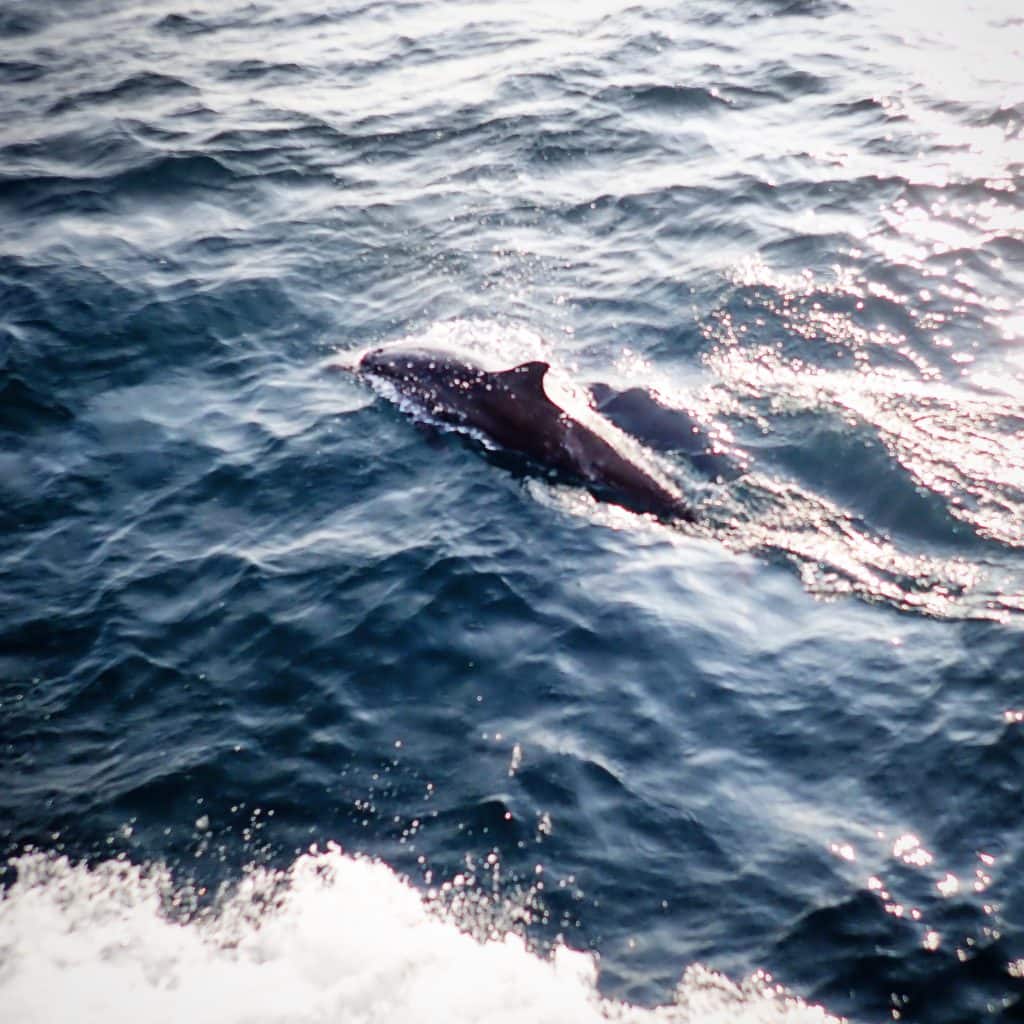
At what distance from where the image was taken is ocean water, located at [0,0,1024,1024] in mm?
5637

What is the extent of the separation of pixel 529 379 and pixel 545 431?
1.61ft

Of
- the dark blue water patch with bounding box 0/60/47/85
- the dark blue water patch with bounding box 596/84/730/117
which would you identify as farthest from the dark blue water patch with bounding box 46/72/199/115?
the dark blue water patch with bounding box 596/84/730/117

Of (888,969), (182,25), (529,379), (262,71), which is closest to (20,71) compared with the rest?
(182,25)

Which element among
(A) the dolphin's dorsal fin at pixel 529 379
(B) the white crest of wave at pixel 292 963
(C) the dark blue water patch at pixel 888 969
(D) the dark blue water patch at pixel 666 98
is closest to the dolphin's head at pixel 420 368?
(A) the dolphin's dorsal fin at pixel 529 379

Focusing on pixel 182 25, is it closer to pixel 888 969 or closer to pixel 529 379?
pixel 529 379

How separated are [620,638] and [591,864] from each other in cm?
196

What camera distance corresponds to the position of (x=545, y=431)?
8.87m

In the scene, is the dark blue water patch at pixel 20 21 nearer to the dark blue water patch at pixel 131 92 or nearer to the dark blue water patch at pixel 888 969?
the dark blue water patch at pixel 131 92

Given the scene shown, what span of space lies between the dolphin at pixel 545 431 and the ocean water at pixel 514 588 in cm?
24

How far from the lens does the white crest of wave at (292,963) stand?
5324mm

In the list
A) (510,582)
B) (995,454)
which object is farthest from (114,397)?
(995,454)

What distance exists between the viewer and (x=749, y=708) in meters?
6.91

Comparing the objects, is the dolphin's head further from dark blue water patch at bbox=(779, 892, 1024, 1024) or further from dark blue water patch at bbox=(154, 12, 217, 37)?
dark blue water patch at bbox=(154, 12, 217, 37)

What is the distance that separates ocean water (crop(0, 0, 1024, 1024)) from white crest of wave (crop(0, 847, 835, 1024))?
24 mm
